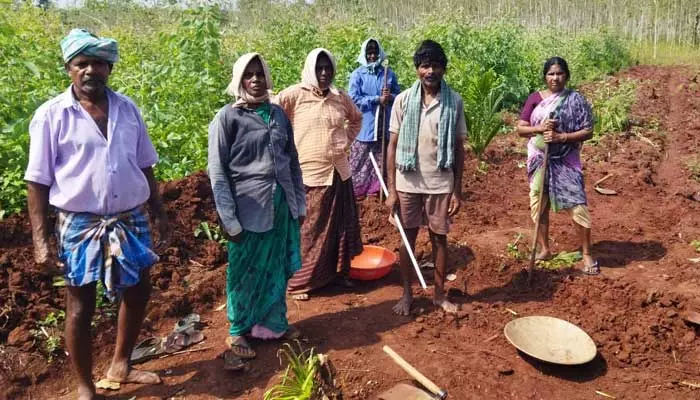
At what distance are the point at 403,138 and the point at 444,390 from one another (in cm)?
164

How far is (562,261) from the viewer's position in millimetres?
4801

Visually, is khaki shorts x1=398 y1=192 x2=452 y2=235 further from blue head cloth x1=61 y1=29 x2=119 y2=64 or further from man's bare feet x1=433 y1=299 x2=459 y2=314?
blue head cloth x1=61 y1=29 x2=119 y2=64

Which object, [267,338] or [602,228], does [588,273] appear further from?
[267,338]

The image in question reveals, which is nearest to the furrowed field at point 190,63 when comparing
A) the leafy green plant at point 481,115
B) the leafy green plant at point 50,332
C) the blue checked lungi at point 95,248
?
the leafy green plant at point 481,115

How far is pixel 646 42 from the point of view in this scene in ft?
95.2

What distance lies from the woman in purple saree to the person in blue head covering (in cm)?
187

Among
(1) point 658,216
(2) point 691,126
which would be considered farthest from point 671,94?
(1) point 658,216

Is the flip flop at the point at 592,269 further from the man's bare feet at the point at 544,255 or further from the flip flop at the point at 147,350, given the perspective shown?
the flip flop at the point at 147,350

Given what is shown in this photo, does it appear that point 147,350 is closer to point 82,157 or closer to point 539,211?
point 82,157

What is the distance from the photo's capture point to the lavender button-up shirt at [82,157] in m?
2.53

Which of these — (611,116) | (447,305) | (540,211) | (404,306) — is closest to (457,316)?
(447,305)

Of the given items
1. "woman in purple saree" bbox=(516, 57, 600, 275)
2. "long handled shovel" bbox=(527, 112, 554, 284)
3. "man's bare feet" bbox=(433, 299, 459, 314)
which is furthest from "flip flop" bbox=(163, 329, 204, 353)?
"woman in purple saree" bbox=(516, 57, 600, 275)

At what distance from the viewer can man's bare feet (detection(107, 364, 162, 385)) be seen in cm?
313

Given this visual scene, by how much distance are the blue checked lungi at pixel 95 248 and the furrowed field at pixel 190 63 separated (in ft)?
5.37
